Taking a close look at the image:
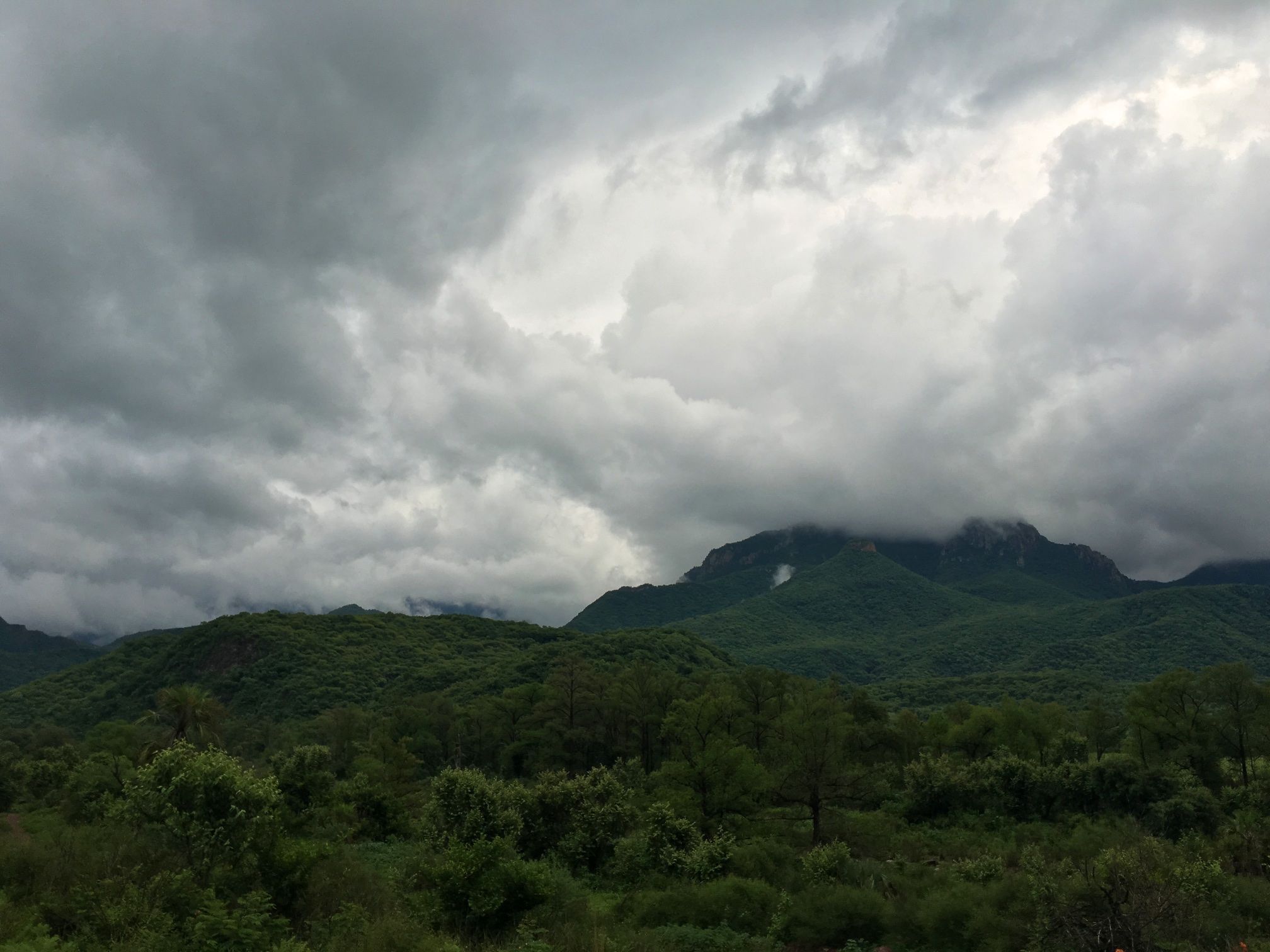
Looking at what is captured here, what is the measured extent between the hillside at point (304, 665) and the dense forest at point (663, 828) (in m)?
40.8

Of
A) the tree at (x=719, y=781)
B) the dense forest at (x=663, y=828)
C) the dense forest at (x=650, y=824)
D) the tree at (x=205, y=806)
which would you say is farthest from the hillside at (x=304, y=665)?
the tree at (x=205, y=806)

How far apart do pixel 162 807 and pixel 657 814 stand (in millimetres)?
20895

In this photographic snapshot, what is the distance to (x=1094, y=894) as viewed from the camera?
17844mm

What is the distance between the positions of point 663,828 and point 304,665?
116 meters

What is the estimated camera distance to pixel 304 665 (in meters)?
132

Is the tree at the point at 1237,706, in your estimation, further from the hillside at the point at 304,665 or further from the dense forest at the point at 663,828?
A: the hillside at the point at 304,665

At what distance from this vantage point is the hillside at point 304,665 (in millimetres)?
120188

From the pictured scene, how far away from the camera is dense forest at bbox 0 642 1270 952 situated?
764 inches

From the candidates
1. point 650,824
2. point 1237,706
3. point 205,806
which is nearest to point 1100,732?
point 1237,706

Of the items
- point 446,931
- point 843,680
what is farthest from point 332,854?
point 843,680

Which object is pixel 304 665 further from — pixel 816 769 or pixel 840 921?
pixel 840 921

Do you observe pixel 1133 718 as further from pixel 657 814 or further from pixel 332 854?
pixel 332 854

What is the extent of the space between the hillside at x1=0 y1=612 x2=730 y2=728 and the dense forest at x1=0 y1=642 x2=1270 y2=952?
40755 mm

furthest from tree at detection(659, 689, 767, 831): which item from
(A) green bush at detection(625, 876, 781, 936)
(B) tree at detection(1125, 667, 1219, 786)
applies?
(B) tree at detection(1125, 667, 1219, 786)
